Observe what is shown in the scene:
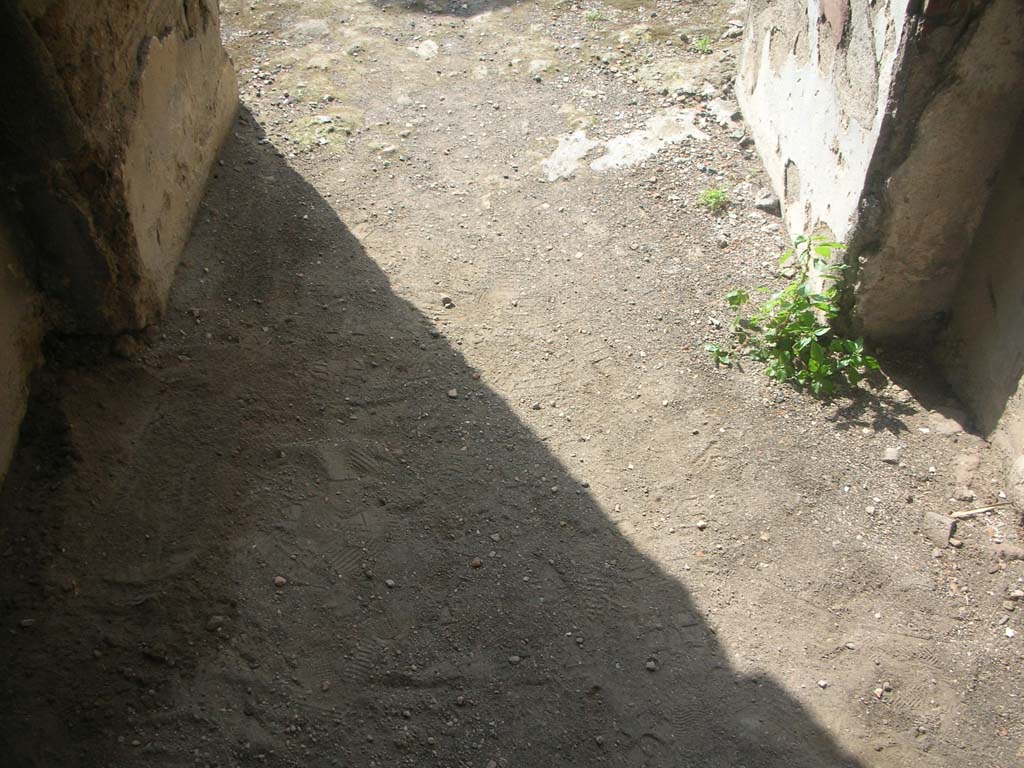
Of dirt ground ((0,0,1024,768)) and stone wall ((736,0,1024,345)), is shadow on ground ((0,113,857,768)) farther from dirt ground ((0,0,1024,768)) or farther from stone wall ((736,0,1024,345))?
stone wall ((736,0,1024,345))

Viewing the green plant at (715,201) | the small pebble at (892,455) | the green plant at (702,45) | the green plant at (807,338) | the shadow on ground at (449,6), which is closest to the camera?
the small pebble at (892,455)

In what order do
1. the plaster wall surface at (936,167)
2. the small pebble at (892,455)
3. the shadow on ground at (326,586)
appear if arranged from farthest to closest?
1. the small pebble at (892,455)
2. the plaster wall surface at (936,167)
3. the shadow on ground at (326,586)

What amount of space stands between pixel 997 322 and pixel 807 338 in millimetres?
683

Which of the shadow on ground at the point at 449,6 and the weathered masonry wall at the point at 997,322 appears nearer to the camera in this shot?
the weathered masonry wall at the point at 997,322

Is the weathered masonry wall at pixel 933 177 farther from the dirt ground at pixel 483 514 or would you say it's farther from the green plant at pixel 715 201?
the green plant at pixel 715 201

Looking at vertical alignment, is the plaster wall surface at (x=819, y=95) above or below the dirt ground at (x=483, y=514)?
above

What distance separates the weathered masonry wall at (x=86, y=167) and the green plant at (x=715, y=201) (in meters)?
2.52

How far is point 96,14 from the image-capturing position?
3.11m

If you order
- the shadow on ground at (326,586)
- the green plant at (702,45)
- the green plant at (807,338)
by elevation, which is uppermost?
the green plant at (702,45)

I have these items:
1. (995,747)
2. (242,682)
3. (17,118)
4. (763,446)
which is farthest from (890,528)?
(17,118)

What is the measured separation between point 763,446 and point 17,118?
2815mm

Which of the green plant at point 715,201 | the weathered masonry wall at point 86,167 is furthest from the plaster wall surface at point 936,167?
the weathered masonry wall at point 86,167

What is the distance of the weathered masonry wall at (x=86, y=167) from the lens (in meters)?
2.86

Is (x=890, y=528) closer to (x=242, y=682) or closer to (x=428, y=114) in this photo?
(x=242, y=682)
